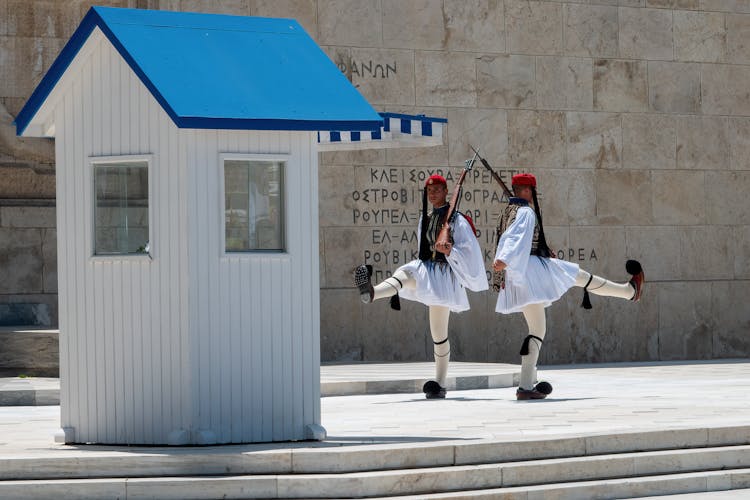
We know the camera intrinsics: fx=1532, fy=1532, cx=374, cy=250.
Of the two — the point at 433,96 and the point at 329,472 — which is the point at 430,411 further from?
the point at 433,96

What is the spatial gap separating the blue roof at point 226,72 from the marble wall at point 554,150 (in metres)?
7.42

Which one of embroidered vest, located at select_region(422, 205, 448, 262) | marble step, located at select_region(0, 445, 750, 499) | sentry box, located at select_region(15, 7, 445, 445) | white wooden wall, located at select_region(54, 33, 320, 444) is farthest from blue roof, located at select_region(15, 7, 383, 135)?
embroidered vest, located at select_region(422, 205, 448, 262)

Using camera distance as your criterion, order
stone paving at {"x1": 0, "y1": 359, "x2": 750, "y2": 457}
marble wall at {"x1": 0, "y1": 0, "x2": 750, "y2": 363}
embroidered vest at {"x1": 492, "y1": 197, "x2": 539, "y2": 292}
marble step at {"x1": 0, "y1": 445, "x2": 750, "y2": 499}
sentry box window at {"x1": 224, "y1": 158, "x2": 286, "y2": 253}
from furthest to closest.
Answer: marble wall at {"x1": 0, "y1": 0, "x2": 750, "y2": 363} → embroidered vest at {"x1": 492, "y1": 197, "x2": 539, "y2": 292} → stone paving at {"x1": 0, "y1": 359, "x2": 750, "y2": 457} → sentry box window at {"x1": 224, "y1": 158, "x2": 286, "y2": 253} → marble step at {"x1": 0, "y1": 445, "x2": 750, "y2": 499}

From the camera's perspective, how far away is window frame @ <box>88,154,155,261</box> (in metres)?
9.00

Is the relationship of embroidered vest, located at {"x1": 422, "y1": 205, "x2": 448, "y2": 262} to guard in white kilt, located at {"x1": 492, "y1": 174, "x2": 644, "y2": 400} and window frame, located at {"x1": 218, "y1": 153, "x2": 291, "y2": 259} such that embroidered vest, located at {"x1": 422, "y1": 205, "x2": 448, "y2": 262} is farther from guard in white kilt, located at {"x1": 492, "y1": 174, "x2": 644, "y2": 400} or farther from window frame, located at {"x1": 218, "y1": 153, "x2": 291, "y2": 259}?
window frame, located at {"x1": 218, "y1": 153, "x2": 291, "y2": 259}

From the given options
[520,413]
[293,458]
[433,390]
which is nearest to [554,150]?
[433,390]

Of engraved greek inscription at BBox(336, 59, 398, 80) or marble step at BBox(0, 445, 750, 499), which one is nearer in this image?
marble step at BBox(0, 445, 750, 499)

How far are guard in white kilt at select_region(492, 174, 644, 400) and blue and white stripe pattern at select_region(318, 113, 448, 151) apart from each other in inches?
40.2

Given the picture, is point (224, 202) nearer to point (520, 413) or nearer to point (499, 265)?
point (520, 413)

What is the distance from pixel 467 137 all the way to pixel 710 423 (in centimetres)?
846

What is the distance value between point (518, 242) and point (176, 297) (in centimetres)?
416

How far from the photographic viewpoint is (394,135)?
13656mm

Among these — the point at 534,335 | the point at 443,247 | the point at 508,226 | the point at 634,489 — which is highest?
the point at 508,226

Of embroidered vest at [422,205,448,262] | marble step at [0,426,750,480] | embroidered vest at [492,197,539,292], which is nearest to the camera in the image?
marble step at [0,426,750,480]
